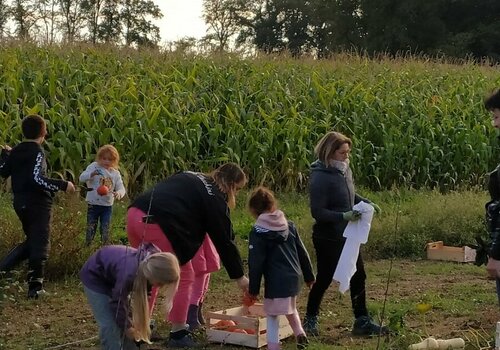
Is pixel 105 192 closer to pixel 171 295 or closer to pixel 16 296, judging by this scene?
pixel 16 296

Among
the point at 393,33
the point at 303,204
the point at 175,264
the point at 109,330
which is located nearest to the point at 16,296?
the point at 109,330

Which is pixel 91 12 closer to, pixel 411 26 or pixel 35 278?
pixel 411 26

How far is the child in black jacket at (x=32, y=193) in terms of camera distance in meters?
8.12

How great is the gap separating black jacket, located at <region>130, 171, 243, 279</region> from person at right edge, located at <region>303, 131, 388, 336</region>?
90 centimetres

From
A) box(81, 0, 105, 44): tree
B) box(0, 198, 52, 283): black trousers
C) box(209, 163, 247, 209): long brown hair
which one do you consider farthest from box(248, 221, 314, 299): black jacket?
box(81, 0, 105, 44): tree

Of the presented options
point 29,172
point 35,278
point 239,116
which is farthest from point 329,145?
point 239,116

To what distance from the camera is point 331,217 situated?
276 inches

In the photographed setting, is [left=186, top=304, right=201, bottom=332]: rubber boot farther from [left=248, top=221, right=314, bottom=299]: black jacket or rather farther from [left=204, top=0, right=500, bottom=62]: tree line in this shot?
[left=204, top=0, right=500, bottom=62]: tree line

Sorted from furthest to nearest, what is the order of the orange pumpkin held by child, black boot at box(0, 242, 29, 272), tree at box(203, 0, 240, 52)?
tree at box(203, 0, 240, 52), the orange pumpkin held by child, black boot at box(0, 242, 29, 272)

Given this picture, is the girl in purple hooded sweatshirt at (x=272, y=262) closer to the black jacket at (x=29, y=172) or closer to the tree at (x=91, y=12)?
the black jacket at (x=29, y=172)

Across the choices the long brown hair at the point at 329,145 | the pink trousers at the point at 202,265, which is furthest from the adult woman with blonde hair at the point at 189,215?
the long brown hair at the point at 329,145

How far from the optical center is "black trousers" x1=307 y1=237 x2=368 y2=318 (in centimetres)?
720

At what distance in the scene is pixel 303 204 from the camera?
1302cm

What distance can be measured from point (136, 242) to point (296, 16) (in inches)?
1926
